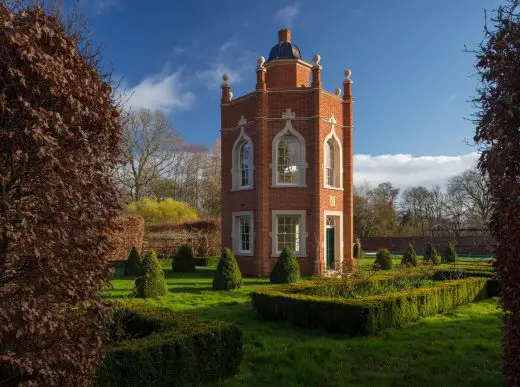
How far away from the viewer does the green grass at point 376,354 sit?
258 inches

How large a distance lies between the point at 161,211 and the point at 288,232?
19.9 metres

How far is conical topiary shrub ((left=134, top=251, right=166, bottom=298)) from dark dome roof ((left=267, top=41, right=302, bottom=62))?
42.3ft

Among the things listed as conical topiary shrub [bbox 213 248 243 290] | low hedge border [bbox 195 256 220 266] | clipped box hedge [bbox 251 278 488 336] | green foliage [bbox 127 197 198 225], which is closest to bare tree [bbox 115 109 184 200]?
green foliage [bbox 127 197 198 225]

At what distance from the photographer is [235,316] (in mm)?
10828

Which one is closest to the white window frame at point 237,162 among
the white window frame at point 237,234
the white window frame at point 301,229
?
the white window frame at point 237,234

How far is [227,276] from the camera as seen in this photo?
1505 centimetres

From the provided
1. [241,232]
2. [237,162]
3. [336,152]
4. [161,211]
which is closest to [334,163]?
[336,152]

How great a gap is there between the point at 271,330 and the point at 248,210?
1036 cm

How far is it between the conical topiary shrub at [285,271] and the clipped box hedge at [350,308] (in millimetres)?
4059

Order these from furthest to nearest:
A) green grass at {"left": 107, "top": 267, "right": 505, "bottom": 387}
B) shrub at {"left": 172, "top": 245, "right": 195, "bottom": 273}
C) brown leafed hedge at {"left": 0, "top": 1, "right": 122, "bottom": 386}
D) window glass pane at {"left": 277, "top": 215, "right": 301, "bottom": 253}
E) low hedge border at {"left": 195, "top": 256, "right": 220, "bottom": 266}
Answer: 1. low hedge border at {"left": 195, "top": 256, "right": 220, "bottom": 266}
2. shrub at {"left": 172, "top": 245, "right": 195, "bottom": 273}
3. window glass pane at {"left": 277, "top": 215, "right": 301, "bottom": 253}
4. green grass at {"left": 107, "top": 267, "right": 505, "bottom": 387}
5. brown leafed hedge at {"left": 0, "top": 1, "right": 122, "bottom": 386}

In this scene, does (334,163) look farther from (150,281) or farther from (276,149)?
(150,281)

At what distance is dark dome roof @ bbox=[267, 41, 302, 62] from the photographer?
71.3 feet

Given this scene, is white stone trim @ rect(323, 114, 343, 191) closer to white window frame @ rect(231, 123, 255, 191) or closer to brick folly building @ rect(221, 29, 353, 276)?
brick folly building @ rect(221, 29, 353, 276)

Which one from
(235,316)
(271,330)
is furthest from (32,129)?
(235,316)
